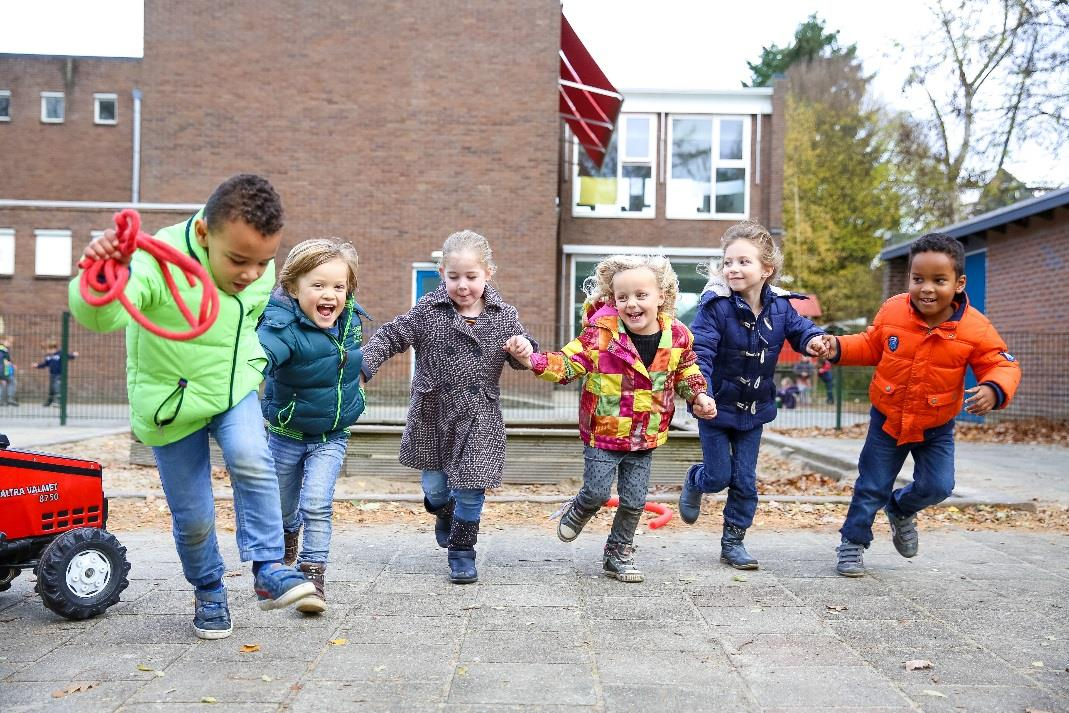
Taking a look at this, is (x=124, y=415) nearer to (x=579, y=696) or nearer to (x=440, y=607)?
→ (x=440, y=607)

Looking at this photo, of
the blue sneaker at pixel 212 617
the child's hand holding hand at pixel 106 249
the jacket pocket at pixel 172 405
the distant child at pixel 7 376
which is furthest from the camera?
the distant child at pixel 7 376

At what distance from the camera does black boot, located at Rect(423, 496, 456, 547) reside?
5176 millimetres

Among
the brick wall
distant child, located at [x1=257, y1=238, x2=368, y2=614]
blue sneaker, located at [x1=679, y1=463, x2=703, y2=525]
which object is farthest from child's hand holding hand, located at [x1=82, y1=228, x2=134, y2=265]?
the brick wall

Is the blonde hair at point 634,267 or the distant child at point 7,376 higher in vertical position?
the blonde hair at point 634,267

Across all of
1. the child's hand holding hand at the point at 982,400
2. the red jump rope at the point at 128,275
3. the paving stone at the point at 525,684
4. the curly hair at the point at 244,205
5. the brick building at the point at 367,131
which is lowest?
the paving stone at the point at 525,684

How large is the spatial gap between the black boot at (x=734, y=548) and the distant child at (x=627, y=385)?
0.63 meters

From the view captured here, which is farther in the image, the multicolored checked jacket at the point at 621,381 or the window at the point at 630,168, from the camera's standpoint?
the window at the point at 630,168

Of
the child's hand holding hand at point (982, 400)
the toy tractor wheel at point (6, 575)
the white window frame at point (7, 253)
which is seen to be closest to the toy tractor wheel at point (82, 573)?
the toy tractor wheel at point (6, 575)

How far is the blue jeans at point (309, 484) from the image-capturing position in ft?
14.3

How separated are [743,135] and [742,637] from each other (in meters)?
24.2

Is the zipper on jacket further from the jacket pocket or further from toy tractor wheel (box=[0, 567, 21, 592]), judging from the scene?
toy tractor wheel (box=[0, 567, 21, 592])

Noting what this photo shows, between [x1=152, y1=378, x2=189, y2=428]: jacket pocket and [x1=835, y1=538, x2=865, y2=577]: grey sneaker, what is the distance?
135 inches

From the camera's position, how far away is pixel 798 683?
322 cm

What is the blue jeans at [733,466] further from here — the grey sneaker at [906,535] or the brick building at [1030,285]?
the brick building at [1030,285]
